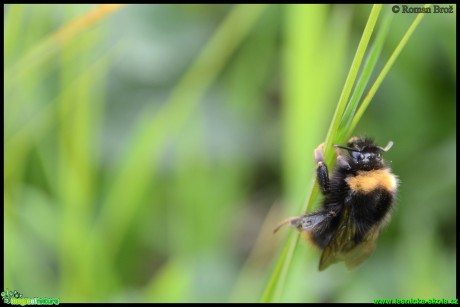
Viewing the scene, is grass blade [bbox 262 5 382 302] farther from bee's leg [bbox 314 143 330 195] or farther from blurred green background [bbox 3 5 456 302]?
blurred green background [bbox 3 5 456 302]

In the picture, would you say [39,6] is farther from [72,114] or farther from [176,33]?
[176,33]


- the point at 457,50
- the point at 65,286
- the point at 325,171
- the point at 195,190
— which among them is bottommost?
the point at 65,286

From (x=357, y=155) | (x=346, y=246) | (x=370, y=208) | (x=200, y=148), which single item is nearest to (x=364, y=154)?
(x=357, y=155)

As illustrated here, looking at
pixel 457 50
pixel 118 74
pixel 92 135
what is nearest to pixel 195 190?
pixel 92 135

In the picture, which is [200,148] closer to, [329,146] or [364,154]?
[364,154]

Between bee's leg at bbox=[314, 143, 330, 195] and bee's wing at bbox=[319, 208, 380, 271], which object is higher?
bee's leg at bbox=[314, 143, 330, 195]

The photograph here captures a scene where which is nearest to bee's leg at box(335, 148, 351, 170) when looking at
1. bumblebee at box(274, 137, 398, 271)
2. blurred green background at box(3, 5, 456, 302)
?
bumblebee at box(274, 137, 398, 271)

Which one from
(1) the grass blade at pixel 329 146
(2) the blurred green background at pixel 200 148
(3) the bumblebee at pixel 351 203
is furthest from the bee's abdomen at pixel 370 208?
(2) the blurred green background at pixel 200 148
